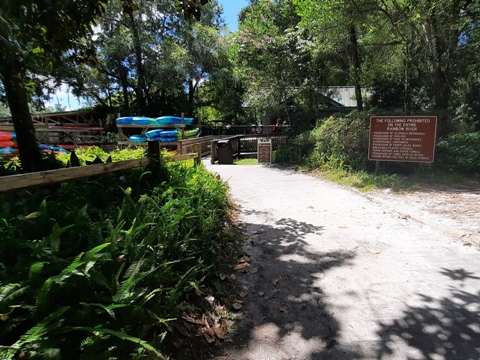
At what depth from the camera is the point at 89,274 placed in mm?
1981

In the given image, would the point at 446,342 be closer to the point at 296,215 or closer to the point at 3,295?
the point at 3,295

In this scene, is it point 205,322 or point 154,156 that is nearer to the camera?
point 205,322

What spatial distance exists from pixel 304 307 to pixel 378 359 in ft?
2.77

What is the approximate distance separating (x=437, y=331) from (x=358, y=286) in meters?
0.88

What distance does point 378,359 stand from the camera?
2322mm

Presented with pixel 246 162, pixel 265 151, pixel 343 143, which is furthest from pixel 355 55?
pixel 246 162

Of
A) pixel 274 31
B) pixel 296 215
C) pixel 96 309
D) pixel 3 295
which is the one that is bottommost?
pixel 296 215

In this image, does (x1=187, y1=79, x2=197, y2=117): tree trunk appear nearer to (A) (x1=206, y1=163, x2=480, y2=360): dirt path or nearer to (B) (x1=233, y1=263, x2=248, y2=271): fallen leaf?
(A) (x1=206, y1=163, x2=480, y2=360): dirt path

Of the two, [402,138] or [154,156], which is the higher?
[154,156]

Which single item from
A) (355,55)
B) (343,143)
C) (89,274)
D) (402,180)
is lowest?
(402,180)

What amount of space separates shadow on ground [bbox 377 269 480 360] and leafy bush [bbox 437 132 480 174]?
7.05 m

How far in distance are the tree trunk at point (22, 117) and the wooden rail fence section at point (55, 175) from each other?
145 cm

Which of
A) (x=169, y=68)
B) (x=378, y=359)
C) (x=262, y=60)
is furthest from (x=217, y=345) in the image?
(x=169, y=68)

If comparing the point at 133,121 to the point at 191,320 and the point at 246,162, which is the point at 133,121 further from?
the point at 191,320
